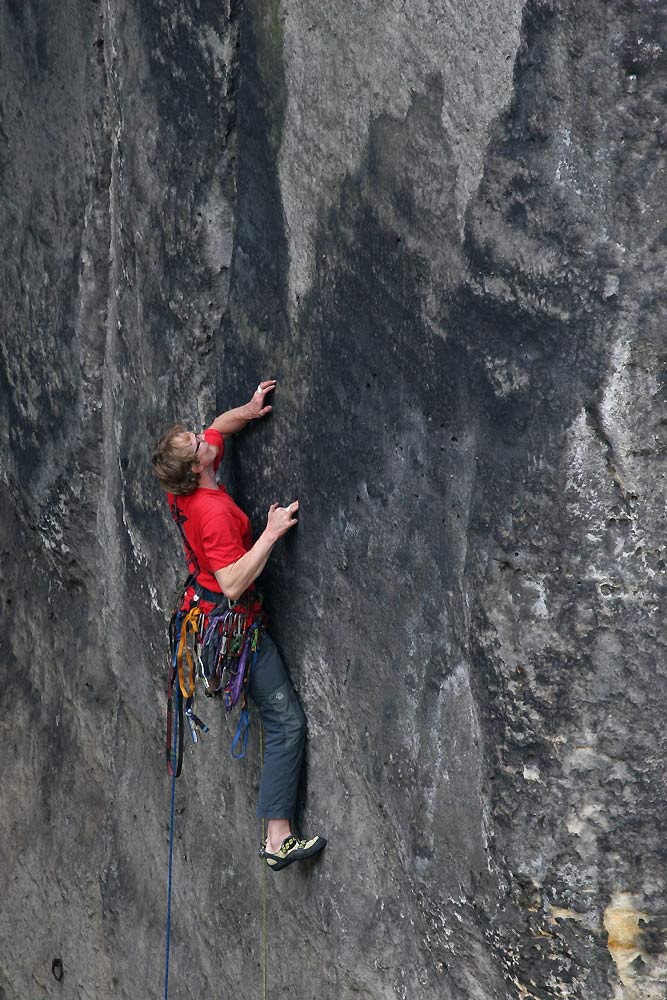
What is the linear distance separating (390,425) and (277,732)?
116 centimetres

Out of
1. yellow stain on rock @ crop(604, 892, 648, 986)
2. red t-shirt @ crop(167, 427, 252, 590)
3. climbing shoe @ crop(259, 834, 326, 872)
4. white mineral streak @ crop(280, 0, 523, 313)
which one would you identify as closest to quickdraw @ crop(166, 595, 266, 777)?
red t-shirt @ crop(167, 427, 252, 590)

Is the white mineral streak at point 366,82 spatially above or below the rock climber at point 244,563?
above

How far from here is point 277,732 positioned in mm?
4121

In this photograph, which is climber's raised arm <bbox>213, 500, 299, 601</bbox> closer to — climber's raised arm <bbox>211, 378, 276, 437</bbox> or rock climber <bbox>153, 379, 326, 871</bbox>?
rock climber <bbox>153, 379, 326, 871</bbox>

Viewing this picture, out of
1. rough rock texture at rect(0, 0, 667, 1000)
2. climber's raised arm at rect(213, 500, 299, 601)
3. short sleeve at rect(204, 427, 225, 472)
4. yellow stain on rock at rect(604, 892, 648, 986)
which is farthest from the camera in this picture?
short sleeve at rect(204, 427, 225, 472)

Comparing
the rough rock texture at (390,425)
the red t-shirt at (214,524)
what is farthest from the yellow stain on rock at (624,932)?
the red t-shirt at (214,524)

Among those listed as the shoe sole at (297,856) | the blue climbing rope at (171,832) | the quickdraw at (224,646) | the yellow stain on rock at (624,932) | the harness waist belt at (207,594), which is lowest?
the blue climbing rope at (171,832)

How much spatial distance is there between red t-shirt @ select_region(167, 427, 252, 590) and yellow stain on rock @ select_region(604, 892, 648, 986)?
1491 millimetres

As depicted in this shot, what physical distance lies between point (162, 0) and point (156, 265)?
32.3 inches

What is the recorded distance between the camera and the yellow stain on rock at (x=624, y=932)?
310 centimetres

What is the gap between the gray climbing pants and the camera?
4.11 meters

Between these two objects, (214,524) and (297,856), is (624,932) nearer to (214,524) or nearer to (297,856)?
(297,856)

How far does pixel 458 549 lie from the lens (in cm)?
326

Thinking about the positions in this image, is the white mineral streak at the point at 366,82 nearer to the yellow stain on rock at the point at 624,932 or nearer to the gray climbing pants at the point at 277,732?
Result: the gray climbing pants at the point at 277,732
